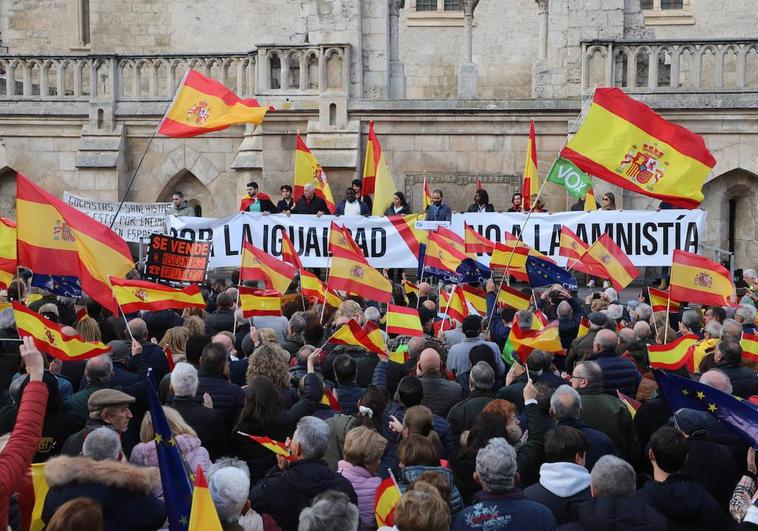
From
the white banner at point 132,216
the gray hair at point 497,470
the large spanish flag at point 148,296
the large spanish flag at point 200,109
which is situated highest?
the large spanish flag at point 200,109

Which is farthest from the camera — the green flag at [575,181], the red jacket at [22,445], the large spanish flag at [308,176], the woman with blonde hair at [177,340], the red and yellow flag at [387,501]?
the large spanish flag at [308,176]

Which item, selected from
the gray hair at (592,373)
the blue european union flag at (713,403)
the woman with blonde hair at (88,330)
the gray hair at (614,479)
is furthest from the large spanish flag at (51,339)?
the gray hair at (614,479)

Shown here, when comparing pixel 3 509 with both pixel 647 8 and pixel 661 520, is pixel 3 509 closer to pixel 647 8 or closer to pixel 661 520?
pixel 661 520

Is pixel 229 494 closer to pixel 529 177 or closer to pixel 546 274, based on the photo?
pixel 546 274

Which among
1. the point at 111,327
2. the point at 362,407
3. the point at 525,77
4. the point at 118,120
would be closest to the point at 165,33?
the point at 118,120

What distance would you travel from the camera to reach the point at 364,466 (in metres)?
6.95

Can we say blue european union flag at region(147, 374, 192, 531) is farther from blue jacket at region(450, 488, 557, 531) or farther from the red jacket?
blue jacket at region(450, 488, 557, 531)

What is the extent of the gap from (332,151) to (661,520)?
49.9 ft

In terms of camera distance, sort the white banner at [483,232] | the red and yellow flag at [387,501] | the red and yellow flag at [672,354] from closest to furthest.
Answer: the red and yellow flag at [387,501], the red and yellow flag at [672,354], the white banner at [483,232]

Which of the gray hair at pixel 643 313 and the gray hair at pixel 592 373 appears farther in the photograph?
the gray hair at pixel 643 313

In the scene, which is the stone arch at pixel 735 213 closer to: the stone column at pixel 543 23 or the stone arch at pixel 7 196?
the stone column at pixel 543 23

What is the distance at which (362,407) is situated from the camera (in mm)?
7754

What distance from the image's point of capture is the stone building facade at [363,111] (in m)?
20.1

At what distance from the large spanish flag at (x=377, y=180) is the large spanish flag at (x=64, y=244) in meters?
7.10
